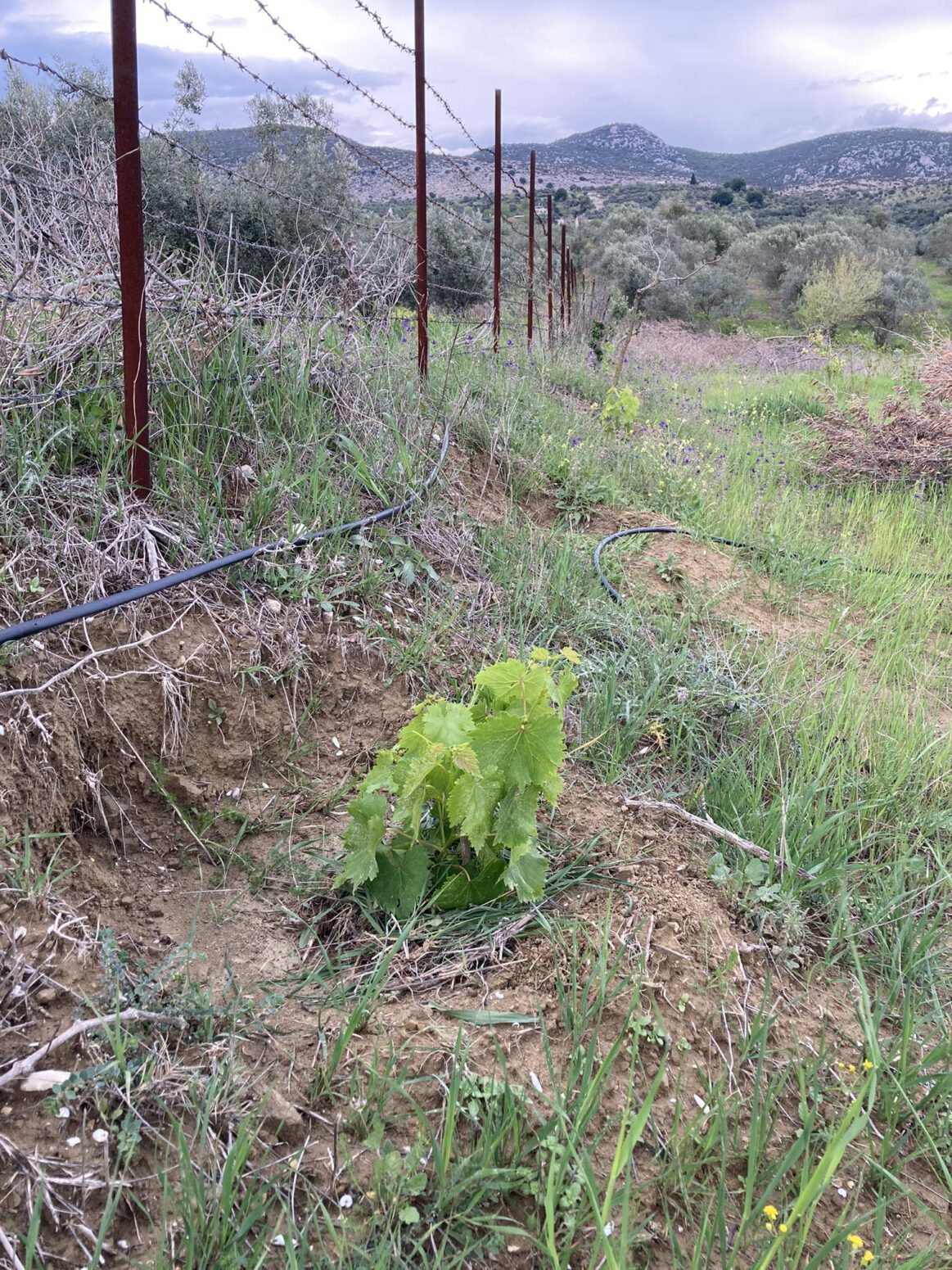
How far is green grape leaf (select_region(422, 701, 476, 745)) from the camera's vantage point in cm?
179

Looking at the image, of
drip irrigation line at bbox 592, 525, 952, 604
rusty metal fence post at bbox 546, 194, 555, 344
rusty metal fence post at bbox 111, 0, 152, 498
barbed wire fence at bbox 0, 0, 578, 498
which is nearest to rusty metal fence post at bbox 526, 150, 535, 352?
rusty metal fence post at bbox 546, 194, 555, 344

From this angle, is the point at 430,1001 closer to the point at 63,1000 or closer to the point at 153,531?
the point at 63,1000

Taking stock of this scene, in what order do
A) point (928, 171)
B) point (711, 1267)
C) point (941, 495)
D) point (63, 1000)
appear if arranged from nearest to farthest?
point (711, 1267) < point (63, 1000) < point (941, 495) < point (928, 171)

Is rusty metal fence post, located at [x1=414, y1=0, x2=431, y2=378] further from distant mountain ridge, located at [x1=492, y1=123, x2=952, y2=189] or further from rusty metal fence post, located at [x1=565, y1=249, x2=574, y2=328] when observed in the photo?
distant mountain ridge, located at [x1=492, y1=123, x2=952, y2=189]

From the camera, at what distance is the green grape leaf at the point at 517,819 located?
1.81 m

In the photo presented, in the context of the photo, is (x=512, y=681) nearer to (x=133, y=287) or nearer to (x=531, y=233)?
(x=133, y=287)

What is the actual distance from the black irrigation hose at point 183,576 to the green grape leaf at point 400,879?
101 cm

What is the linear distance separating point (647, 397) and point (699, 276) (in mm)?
22391

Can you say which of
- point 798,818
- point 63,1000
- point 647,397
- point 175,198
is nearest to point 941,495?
point 647,397

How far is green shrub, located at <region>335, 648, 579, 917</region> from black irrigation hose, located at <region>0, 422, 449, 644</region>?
0.89m

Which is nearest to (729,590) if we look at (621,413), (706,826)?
(706,826)

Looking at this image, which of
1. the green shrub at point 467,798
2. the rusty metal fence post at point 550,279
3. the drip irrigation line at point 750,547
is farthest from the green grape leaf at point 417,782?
the rusty metal fence post at point 550,279

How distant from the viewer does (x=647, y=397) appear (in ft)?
28.9

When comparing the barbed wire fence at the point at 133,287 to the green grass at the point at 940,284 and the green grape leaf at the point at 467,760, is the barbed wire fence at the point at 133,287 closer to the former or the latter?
the green grape leaf at the point at 467,760
